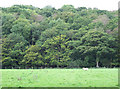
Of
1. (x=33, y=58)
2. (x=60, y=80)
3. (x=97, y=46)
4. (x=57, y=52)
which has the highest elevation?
(x=60, y=80)

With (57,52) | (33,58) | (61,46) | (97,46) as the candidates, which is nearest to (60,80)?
(97,46)

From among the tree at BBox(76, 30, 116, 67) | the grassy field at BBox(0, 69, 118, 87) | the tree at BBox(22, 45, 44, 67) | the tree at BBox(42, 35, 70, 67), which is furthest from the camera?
the tree at BBox(22, 45, 44, 67)

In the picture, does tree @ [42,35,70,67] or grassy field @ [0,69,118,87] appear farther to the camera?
tree @ [42,35,70,67]

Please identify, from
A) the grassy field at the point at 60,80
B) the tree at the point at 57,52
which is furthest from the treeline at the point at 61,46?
the grassy field at the point at 60,80

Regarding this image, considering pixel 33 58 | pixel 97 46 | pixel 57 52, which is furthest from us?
pixel 57 52

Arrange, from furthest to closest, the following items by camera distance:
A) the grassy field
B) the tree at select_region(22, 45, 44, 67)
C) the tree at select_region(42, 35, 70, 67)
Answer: the tree at select_region(22, 45, 44, 67), the tree at select_region(42, 35, 70, 67), the grassy field

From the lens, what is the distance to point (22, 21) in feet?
162

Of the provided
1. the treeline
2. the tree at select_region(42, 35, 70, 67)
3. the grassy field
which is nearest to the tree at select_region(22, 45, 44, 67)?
the treeline

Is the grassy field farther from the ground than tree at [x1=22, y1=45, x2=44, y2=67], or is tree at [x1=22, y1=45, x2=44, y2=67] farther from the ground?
the grassy field

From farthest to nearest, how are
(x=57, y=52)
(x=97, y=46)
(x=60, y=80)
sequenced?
(x=57, y=52)
(x=97, y=46)
(x=60, y=80)

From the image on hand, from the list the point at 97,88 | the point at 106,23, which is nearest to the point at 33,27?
the point at 106,23

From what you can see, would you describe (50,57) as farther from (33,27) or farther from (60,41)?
(33,27)

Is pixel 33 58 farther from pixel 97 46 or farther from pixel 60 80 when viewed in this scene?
pixel 60 80

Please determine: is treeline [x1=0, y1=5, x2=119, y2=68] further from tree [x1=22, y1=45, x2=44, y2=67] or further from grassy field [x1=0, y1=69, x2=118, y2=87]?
grassy field [x1=0, y1=69, x2=118, y2=87]
